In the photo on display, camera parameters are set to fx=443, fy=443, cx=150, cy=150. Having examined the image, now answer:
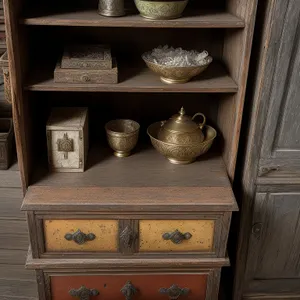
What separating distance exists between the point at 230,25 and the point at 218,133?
1.77 feet

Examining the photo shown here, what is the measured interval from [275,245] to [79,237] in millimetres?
782

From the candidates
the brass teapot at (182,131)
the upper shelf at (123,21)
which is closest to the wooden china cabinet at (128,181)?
the upper shelf at (123,21)

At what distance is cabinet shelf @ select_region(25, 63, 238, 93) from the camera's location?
1.50 meters

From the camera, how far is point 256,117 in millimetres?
1521

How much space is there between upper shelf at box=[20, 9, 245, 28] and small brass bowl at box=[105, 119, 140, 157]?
0.44 metres

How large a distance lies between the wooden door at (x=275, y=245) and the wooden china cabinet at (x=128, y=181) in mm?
191

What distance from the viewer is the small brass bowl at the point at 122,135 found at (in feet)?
5.58

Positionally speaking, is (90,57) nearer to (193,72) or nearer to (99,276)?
(193,72)

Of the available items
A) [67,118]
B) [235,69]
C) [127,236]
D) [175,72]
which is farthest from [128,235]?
[235,69]

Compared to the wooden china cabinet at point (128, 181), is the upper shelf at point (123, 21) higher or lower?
higher

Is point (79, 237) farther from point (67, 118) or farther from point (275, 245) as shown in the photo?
point (275, 245)

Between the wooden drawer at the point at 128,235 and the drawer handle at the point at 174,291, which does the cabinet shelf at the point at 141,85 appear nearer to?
the wooden drawer at the point at 128,235

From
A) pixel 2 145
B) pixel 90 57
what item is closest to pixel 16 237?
pixel 2 145

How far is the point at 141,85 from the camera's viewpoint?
1523 millimetres
